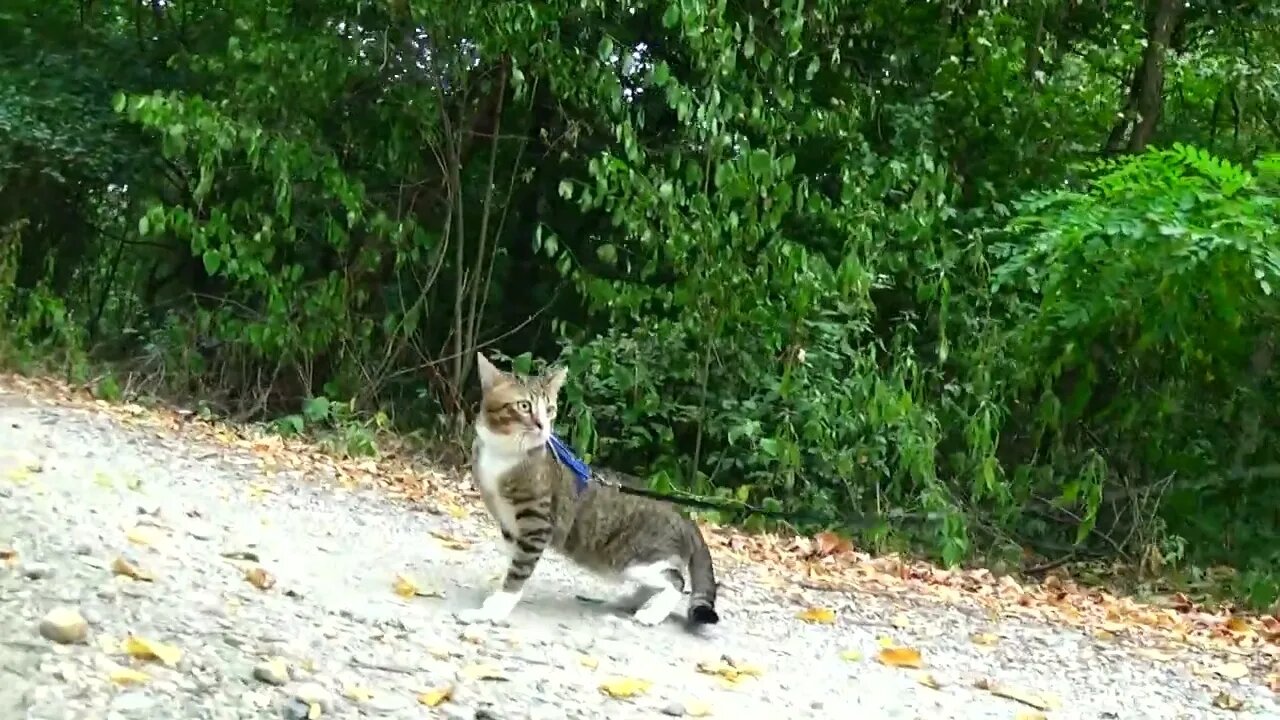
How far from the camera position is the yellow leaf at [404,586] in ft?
16.8

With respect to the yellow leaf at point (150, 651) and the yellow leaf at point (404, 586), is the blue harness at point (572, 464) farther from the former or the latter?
the yellow leaf at point (150, 651)

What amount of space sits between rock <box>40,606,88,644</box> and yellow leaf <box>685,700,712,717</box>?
1800mm

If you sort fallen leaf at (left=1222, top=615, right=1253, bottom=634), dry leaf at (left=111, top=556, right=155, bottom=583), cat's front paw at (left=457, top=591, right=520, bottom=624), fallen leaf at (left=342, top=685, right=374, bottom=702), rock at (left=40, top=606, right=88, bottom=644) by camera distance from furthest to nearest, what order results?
fallen leaf at (left=1222, top=615, right=1253, bottom=634) < cat's front paw at (left=457, top=591, right=520, bottom=624) < dry leaf at (left=111, top=556, right=155, bottom=583) < fallen leaf at (left=342, top=685, right=374, bottom=702) < rock at (left=40, top=606, right=88, bottom=644)

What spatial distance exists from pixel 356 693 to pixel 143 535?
68.9 inches

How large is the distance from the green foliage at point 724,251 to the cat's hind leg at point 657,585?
426 cm

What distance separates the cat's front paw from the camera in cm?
482

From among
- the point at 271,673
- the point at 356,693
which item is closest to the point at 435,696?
the point at 356,693

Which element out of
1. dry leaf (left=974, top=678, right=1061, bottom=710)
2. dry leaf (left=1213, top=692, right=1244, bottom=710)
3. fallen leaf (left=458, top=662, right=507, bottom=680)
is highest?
fallen leaf (left=458, top=662, right=507, bottom=680)

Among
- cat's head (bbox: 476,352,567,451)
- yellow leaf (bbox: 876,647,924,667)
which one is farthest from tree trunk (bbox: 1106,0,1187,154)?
cat's head (bbox: 476,352,567,451)

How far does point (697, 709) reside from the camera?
421 cm

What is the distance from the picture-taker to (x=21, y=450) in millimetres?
6461

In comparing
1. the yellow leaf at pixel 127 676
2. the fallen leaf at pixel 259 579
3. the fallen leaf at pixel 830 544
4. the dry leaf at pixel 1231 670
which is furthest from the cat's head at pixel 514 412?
the fallen leaf at pixel 830 544

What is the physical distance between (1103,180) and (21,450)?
22.5 feet

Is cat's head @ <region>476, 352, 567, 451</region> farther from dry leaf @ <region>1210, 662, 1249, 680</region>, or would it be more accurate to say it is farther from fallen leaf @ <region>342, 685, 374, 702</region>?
dry leaf @ <region>1210, 662, 1249, 680</region>
